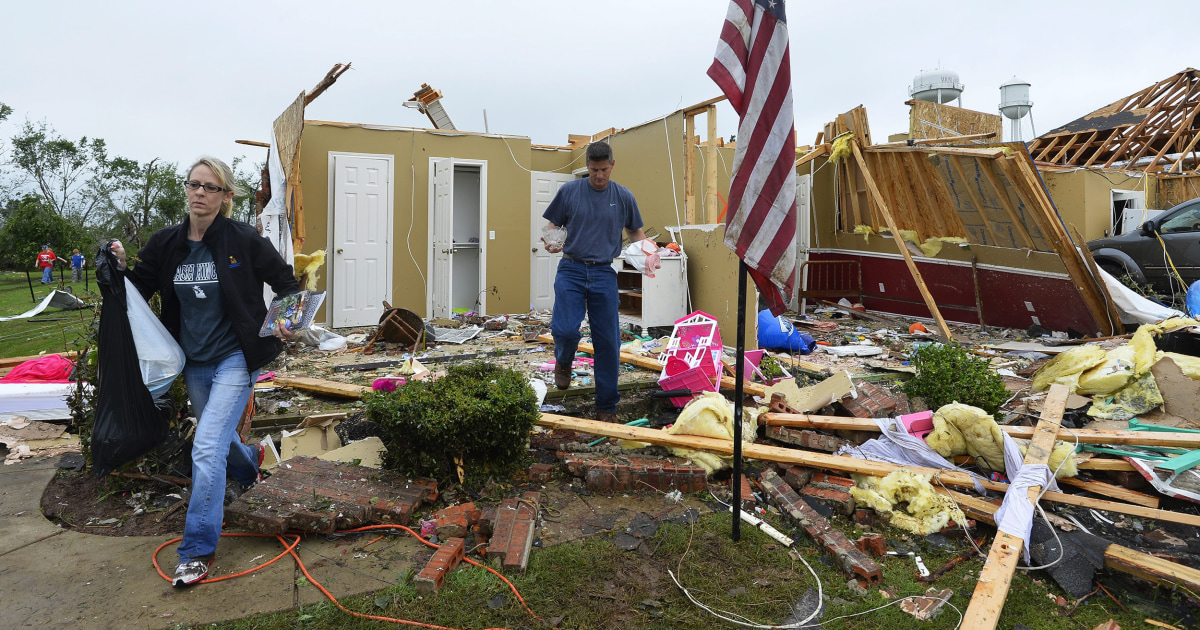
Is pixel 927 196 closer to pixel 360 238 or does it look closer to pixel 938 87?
pixel 360 238

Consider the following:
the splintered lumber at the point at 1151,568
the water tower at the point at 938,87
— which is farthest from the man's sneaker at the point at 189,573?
the water tower at the point at 938,87

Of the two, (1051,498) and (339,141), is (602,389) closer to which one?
(1051,498)

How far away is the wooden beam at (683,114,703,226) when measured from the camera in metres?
9.05

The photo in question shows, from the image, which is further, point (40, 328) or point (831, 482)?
point (40, 328)

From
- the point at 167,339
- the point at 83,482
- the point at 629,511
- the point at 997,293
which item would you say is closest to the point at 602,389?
the point at 629,511

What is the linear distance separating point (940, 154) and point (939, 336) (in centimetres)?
238

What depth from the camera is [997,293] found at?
962 cm

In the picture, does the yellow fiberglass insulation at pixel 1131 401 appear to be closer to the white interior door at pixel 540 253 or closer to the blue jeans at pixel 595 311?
the blue jeans at pixel 595 311

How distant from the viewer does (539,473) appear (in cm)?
386

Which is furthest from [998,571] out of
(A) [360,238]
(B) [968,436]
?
(A) [360,238]

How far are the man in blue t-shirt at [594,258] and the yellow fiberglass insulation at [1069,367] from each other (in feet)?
11.2

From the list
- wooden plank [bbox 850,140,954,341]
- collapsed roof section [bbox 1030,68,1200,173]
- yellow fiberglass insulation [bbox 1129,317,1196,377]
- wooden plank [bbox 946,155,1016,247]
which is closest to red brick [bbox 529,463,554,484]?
yellow fiberglass insulation [bbox 1129,317,1196,377]

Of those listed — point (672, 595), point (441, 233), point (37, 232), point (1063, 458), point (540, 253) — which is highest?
point (37, 232)

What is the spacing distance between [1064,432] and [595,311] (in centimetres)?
305
